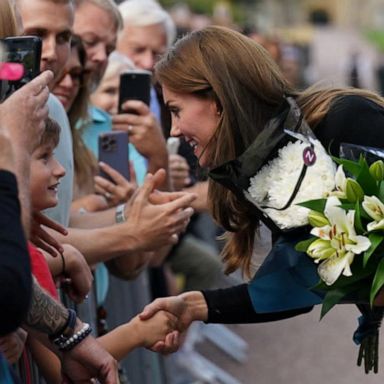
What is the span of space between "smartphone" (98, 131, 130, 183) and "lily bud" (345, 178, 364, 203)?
1.92 meters

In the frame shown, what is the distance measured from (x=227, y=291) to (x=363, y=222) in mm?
824

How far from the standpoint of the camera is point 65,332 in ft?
12.8

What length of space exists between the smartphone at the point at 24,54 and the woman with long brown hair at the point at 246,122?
737 mm

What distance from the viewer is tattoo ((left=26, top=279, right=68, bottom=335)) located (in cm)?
376

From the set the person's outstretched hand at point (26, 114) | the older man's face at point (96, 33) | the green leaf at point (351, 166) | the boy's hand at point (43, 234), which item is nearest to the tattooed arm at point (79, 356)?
the boy's hand at point (43, 234)

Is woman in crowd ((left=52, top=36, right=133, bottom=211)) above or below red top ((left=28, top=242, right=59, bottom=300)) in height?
below

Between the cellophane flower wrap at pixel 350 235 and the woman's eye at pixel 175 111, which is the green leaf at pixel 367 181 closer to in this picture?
the cellophane flower wrap at pixel 350 235

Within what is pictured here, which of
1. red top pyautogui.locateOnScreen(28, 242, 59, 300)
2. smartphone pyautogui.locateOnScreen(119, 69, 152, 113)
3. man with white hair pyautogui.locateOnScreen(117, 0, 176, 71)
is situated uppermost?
red top pyautogui.locateOnScreen(28, 242, 59, 300)

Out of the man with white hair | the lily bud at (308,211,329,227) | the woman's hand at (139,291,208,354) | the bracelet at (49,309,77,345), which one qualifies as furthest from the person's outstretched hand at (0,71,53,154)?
the man with white hair

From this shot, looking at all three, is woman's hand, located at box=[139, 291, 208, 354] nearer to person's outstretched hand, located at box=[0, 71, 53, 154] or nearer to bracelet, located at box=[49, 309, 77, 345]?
bracelet, located at box=[49, 309, 77, 345]

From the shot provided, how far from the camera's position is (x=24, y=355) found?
12.9ft

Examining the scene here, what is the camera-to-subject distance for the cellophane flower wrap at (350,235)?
13.0 feet

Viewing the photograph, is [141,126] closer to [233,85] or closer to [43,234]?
[233,85]

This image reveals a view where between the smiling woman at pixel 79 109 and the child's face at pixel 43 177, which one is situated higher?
the child's face at pixel 43 177
